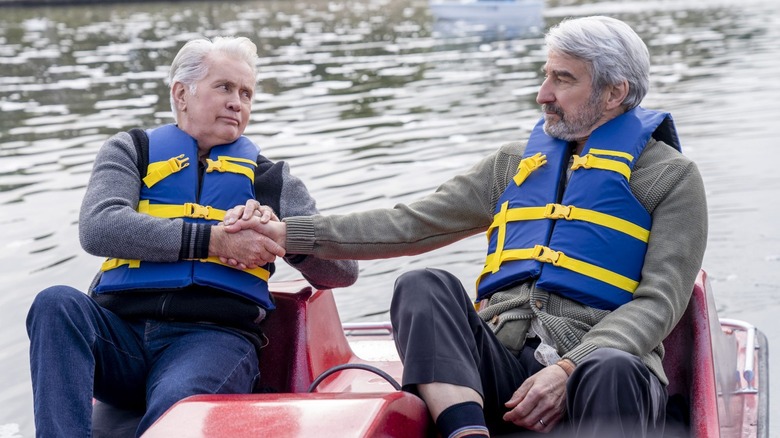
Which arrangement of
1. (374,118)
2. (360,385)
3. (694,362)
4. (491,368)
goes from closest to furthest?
(491,368) → (694,362) → (360,385) → (374,118)

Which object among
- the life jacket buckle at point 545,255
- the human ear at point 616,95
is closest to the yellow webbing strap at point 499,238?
the life jacket buckle at point 545,255

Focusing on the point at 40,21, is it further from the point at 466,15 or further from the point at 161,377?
the point at 161,377

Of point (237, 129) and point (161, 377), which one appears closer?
point (161, 377)

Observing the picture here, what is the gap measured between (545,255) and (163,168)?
3.34ft

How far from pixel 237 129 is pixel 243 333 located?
560mm

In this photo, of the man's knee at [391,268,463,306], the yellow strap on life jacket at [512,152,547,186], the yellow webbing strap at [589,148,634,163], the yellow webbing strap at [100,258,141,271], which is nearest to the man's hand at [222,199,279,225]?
the yellow webbing strap at [100,258,141,271]

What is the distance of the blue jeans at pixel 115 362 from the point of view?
7.45ft

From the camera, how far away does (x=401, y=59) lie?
1334cm

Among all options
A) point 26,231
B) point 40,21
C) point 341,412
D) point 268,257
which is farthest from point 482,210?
point 40,21

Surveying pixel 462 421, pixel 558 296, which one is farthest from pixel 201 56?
pixel 462 421

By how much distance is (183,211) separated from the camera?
2727mm

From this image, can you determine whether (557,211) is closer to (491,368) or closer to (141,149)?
(491,368)

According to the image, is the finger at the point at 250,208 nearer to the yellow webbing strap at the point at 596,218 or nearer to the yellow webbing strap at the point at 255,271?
the yellow webbing strap at the point at 255,271

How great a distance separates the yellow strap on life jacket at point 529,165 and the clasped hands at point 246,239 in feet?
2.04
